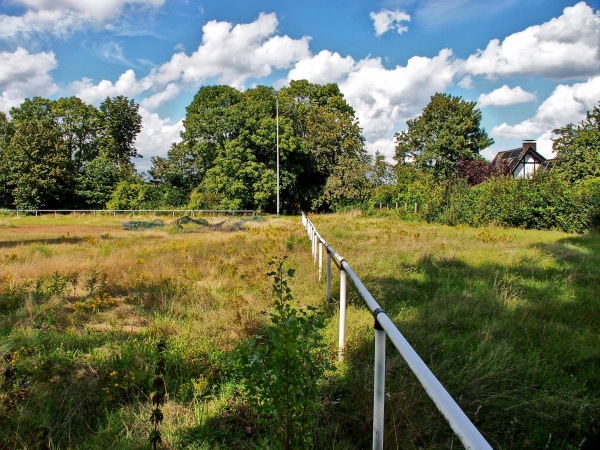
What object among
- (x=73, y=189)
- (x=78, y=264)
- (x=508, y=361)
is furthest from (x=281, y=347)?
(x=73, y=189)

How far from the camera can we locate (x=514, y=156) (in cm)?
4431

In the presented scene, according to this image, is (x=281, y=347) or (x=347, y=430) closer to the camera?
(x=281, y=347)

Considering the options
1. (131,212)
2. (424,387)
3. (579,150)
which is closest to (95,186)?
(131,212)

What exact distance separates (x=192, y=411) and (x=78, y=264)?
22.7 feet

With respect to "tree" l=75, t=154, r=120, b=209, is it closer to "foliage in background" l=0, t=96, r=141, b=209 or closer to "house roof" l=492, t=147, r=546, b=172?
"foliage in background" l=0, t=96, r=141, b=209

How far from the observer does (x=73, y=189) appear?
45.0 metres

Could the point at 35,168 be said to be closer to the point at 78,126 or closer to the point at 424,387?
the point at 78,126

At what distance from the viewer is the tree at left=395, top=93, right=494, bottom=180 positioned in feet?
144

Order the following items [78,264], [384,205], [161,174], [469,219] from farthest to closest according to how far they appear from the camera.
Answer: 1. [161,174]
2. [384,205]
3. [469,219]
4. [78,264]

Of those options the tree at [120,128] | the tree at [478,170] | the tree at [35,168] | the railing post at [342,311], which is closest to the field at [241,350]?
the railing post at [342,311]

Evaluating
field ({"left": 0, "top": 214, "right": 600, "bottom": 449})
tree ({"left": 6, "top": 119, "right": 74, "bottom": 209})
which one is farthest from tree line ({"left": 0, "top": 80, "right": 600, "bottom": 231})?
field ({"left": 0, "top": 214, "right": 600, "bottom": 449})

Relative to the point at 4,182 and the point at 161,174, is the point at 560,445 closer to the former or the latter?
the point at 4,182

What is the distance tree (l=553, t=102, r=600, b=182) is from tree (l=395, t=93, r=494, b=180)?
13.4 meters

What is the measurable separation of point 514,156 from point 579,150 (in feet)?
61.9
